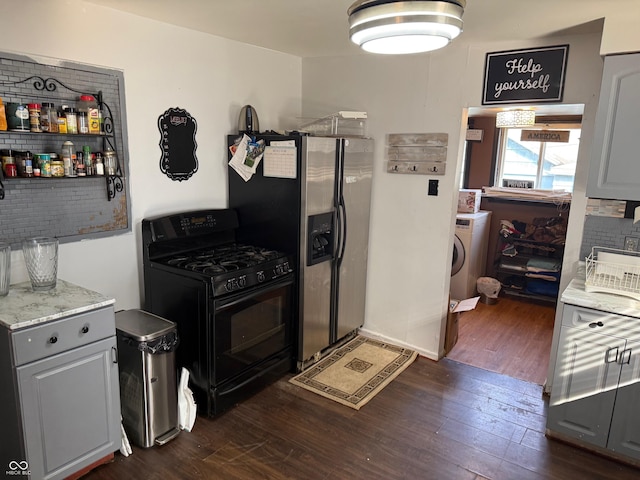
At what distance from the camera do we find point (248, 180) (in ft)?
10.8

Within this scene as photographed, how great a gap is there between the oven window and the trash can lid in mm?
287

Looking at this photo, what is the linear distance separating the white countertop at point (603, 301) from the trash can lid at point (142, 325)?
219cm

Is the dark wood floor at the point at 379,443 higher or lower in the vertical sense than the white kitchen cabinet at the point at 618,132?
lower

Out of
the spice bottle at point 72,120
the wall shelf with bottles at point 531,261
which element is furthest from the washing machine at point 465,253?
the spice bottle at point 72,120

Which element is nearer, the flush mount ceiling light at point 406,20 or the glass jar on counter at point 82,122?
the flush mount ceiling light at point 406,20

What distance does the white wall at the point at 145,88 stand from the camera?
2.32 m

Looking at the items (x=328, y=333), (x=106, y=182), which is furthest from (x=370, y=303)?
(x=106, y=182)

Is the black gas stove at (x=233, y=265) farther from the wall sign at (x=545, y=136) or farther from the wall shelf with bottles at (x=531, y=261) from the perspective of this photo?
the wall sign at (x=545, y=136)

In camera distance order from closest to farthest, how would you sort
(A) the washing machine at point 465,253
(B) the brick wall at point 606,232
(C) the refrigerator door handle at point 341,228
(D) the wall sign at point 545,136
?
(B) the brick wall at point 606,232, (C) the refrigerator door handle at point 341,228, (A) the washing machine at point 465,253, (D) the wall sign at point 545,136

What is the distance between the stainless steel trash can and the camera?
2.37 meters

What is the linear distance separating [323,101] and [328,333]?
1.93 m

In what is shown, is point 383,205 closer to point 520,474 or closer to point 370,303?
point 370,303

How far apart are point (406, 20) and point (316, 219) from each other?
2.01 meters

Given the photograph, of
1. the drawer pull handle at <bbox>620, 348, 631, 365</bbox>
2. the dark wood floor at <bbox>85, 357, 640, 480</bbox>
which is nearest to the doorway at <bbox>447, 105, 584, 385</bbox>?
the dark wood floor at <bbox>85, 357, 640, 480</bbox>
